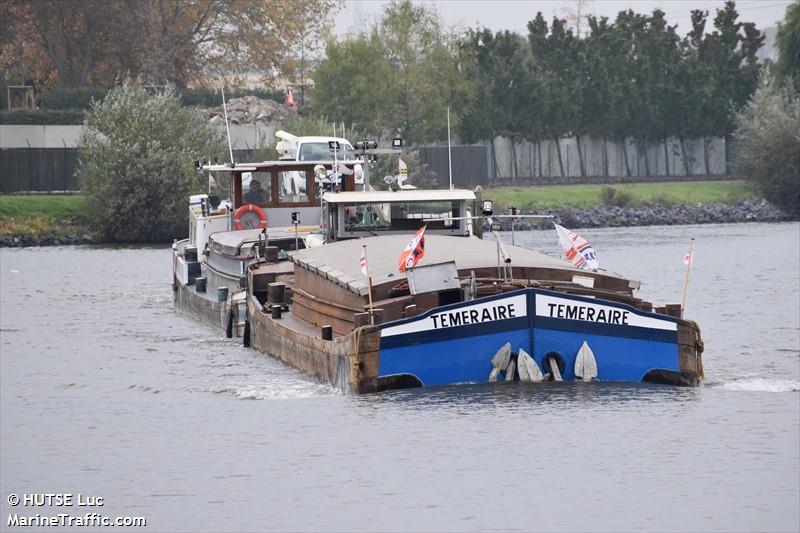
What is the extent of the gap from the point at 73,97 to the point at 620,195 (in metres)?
29.3

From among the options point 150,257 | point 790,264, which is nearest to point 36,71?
point 150,257

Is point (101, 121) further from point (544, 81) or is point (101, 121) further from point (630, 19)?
point (630, 19)

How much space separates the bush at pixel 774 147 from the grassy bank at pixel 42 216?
35217mm

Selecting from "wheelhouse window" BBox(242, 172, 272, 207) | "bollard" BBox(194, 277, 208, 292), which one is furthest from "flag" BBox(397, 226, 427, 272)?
"bollard" BBox(194, 277, 208, 292)

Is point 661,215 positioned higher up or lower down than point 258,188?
lower down

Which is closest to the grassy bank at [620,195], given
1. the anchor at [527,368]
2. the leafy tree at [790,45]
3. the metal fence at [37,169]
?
the leafy tree at [790,45]

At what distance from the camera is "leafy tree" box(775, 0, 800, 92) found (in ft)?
297

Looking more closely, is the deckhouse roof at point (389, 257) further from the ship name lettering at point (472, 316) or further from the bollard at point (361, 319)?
the ship name lettering at point (472, 316)

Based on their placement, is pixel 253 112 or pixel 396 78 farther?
pixel 396 78

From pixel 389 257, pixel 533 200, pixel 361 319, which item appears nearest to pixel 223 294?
pixel 389 257

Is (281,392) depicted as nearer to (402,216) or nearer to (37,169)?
(402,216)

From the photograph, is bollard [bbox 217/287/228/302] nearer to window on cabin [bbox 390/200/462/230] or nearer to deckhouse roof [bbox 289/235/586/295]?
window on cabin [bbox 390/200/462/230]

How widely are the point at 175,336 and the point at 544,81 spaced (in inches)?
2281

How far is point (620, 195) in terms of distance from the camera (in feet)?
286
